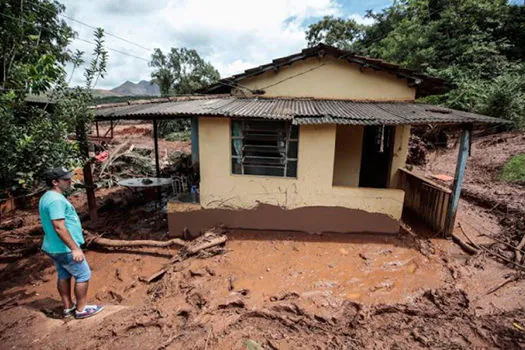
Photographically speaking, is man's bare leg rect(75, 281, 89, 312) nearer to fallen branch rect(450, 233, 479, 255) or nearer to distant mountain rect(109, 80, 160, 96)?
fallen branch rect(450, 233, 479, 255)

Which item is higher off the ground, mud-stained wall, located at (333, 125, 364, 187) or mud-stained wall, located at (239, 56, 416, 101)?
mud-stained wall, located at (239, 56, 416, 101)

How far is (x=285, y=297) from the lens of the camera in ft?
14.4

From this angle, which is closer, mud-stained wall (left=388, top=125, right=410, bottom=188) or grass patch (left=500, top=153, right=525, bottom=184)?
mud-stained wall (left=388, top=125, right=410, bottom=188)

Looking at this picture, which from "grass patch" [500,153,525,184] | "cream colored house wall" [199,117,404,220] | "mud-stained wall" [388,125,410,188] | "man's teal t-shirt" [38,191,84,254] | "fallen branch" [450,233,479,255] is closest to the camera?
"man's teal t-shirt" [38,191,84,254]

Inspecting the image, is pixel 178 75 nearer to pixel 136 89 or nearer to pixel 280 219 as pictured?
pixel 280 219

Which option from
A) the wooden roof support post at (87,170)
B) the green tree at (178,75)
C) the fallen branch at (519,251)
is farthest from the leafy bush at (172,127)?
the fallen branch at (519,251)

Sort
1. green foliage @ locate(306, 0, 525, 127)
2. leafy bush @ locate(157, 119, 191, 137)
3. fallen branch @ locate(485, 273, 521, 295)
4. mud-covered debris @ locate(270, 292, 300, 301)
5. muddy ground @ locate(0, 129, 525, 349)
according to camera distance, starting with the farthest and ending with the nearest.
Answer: leafy bush @ locate(157, 119, 191, 137), green foliage @ locate(306, 0, 525, 127), fallen branch @ locate(485, 273, 521, 295), mud-covered debris @ locate(270, 292, 300, 301), muddy ground @ locate(0, 129, 525, 349)

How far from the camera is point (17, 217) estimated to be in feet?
25.0

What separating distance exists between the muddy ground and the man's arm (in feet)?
3.55

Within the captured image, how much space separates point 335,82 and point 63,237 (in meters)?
7.55

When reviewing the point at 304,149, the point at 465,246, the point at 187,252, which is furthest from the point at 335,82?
the point at 187,252

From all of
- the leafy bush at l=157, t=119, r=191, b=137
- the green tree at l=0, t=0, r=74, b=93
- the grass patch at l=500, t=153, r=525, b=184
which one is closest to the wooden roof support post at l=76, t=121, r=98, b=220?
the green tree at l=0, t=0, r=74, b=93

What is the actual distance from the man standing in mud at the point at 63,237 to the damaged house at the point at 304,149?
285 cm

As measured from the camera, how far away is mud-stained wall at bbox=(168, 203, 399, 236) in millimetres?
6453
